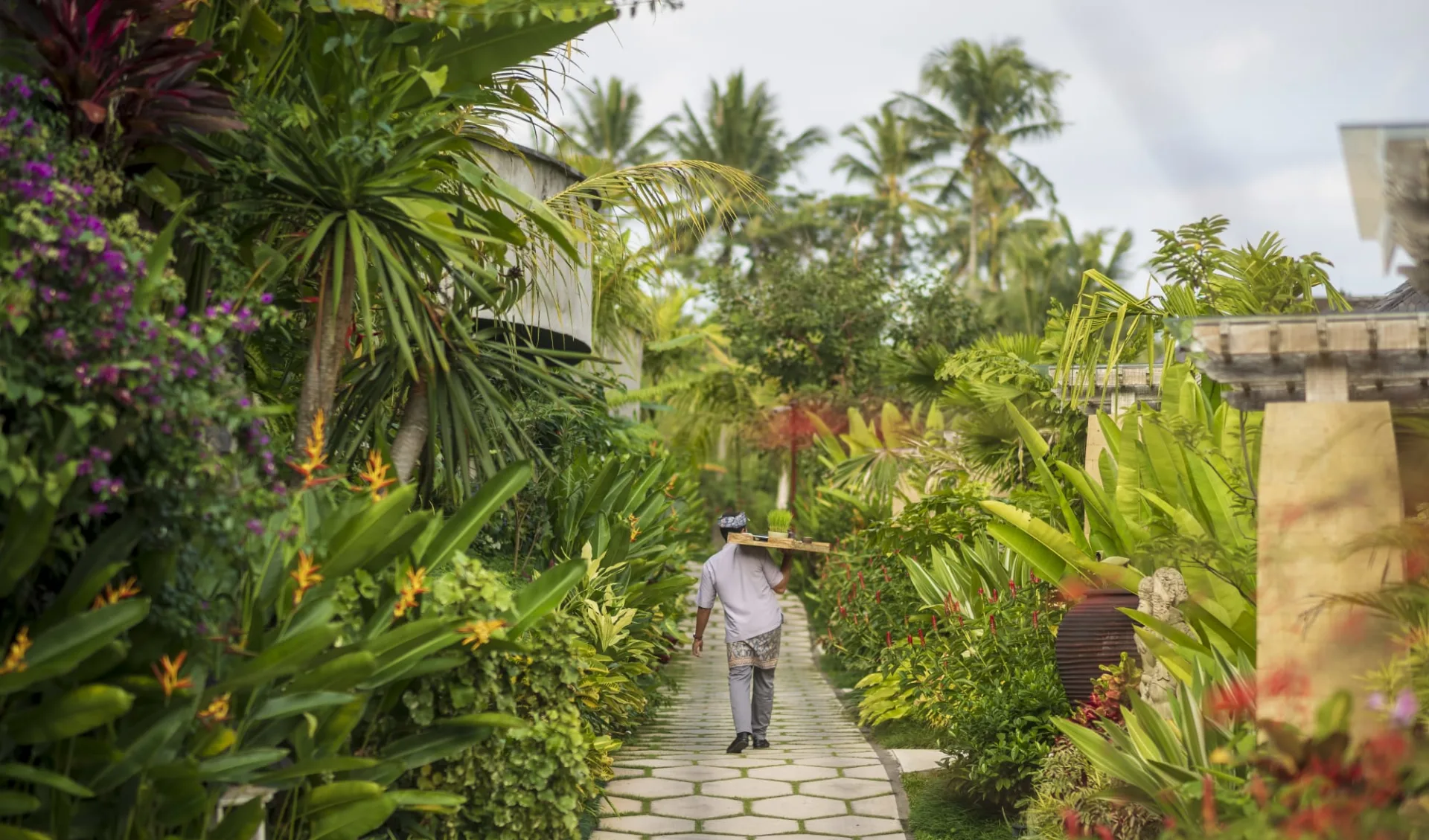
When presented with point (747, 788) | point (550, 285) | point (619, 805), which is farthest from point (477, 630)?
point (550, 285)

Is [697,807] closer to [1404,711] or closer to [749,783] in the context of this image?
[749,783]

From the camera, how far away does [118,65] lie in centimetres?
417

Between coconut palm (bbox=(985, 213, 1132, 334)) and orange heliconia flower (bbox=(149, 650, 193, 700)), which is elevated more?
coconut palm (bbox=(985, 213, 1132, 334))

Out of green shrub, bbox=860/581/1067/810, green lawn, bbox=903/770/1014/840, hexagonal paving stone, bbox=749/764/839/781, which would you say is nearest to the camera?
green lawn, bbox=903/770/1014/840

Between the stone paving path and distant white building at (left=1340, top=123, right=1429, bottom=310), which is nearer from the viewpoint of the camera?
distant white building at (left=1340, top=123, right=1429, bottom=310)

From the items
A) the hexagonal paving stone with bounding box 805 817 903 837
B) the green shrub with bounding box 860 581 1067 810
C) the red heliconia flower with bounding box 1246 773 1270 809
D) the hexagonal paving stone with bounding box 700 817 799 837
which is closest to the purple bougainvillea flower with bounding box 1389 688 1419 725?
the red heliconia flower with bounding box 1246 773 1270 809

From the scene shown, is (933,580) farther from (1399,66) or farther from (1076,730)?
(1399,66)

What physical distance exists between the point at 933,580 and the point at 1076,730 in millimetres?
4568

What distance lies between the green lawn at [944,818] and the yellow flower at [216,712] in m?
3.44

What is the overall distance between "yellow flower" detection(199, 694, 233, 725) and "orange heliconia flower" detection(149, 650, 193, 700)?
92mm

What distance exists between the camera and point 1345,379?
14.1 ft

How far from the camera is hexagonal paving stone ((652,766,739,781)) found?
7227mm

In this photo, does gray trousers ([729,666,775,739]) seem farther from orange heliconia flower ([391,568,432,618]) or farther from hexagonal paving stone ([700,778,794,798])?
orange heliconia flower ([391,568,432,618])

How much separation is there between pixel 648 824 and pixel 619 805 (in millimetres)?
428
